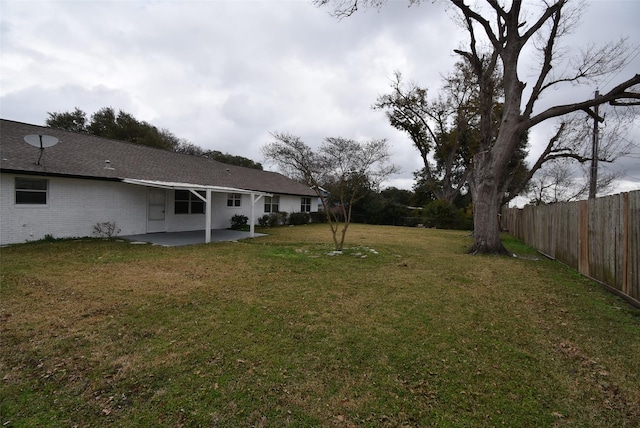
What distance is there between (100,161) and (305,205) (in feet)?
48.9

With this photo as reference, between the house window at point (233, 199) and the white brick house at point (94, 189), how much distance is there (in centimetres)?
6

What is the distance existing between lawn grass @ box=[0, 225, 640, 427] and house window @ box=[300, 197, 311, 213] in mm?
18121

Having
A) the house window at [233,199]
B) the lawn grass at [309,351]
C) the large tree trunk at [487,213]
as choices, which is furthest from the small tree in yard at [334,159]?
the lawn grass at [309,351]

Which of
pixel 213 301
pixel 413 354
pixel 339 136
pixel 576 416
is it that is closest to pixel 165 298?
pixel 213 301

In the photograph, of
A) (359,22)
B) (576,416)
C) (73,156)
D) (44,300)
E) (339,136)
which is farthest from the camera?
(339,136)

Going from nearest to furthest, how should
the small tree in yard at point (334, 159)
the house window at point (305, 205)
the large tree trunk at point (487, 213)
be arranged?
1. the large tree trunk at point (487, 213)
2. the small tree in yard at point (334, 159)
3. the house window at point (305, 205)

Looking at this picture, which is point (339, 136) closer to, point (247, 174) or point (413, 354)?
point (247, 174)

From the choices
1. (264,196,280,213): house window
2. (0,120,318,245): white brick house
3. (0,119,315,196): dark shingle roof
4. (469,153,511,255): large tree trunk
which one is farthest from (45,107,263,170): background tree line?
(469,153,511,255): large tree trunk

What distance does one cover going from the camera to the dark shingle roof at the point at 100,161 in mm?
9898

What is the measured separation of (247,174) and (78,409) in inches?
780

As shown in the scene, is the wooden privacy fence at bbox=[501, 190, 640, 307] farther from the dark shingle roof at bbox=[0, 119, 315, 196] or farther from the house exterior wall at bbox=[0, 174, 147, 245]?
the house exterior wall at bbox=[0, 174, 147, 245]

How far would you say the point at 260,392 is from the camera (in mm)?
2447

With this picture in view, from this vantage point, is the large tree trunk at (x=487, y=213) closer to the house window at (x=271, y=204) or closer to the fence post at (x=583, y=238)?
the fence post at (x=583, y=238)

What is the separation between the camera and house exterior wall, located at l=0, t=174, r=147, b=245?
9250 millimetres
